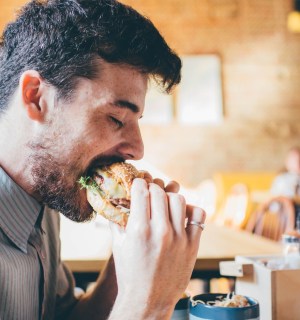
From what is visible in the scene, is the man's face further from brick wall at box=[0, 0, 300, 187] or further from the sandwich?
brick wall at box=[0, 0, 300, 187]

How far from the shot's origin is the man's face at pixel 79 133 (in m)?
1.20

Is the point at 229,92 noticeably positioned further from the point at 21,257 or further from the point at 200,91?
the point at 21,257

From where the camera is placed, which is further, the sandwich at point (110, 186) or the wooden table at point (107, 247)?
the wooden table at point (107, 247)

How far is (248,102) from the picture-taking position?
7.50 m

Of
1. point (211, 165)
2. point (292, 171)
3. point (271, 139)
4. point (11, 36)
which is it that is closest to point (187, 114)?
point (211, 165)

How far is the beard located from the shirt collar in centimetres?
4

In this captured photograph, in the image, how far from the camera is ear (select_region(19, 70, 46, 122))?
3.90ft

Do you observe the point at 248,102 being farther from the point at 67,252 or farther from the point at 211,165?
the point at 67,252

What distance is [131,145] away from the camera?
1.27 metres

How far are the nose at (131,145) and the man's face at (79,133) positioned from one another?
19mm

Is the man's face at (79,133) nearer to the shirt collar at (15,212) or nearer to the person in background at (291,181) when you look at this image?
the shirt collar at (15,212)

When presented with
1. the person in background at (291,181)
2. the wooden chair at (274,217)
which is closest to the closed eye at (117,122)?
the wooden chair at (274,217)

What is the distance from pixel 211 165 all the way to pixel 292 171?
1.31 meters

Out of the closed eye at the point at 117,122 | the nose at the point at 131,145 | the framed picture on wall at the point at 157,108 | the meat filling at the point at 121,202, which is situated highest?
the framed picture on wall at the point at 157,108
